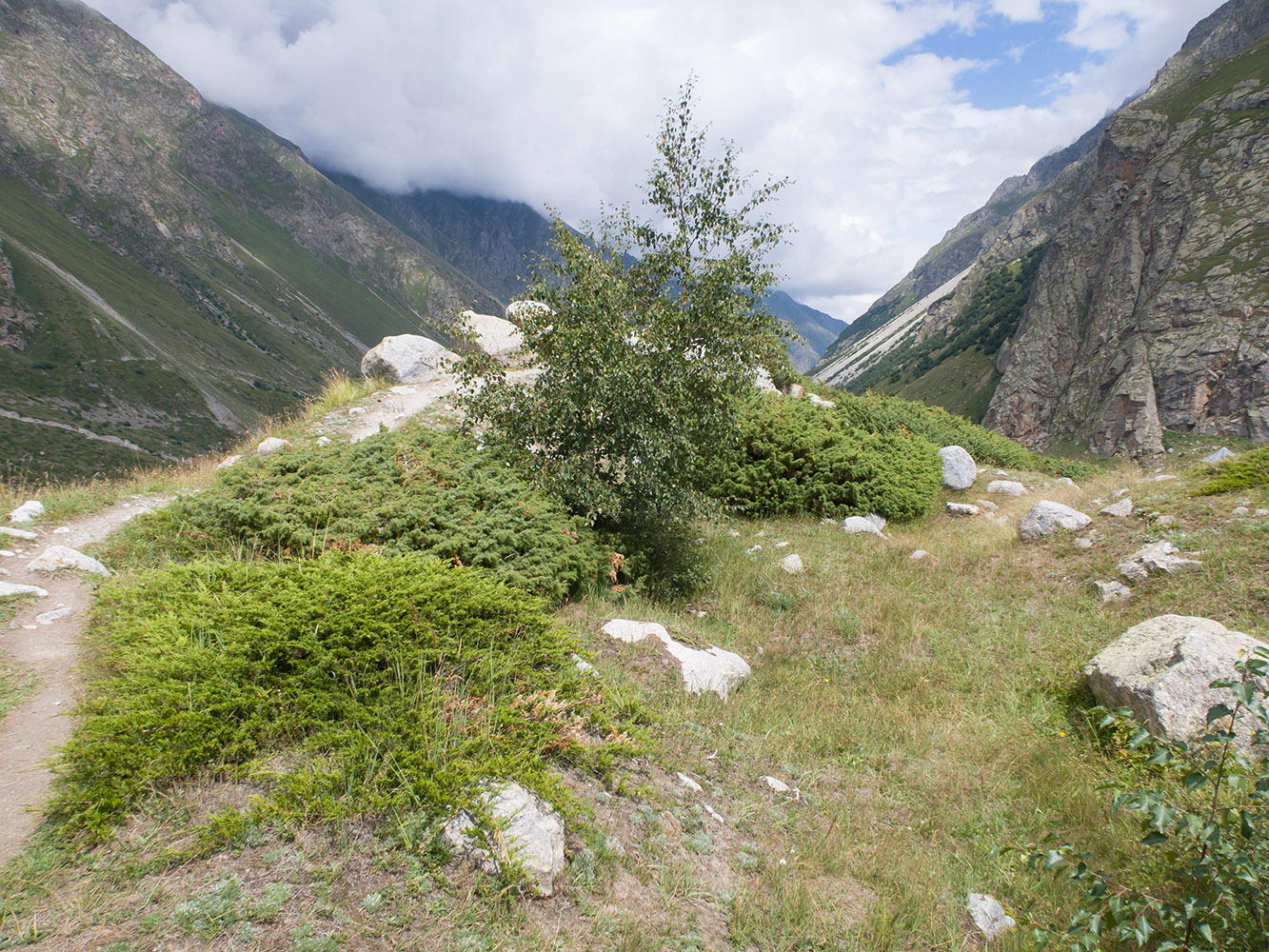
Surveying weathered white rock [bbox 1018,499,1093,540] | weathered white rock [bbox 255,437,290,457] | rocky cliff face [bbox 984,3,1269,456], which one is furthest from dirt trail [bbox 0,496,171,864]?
rocky cliff face [bbox 984,3,1269,456]

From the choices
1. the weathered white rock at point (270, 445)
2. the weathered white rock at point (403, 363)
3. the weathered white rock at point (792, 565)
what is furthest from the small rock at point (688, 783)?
the weathered white rock at point (403, 363)

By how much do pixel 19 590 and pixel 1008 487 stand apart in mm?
19692

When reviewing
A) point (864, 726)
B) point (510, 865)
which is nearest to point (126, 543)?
point (510, 865)

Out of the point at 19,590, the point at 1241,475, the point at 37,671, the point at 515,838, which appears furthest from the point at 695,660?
the point at 1241,475

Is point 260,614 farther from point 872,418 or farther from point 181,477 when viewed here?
point 872,418

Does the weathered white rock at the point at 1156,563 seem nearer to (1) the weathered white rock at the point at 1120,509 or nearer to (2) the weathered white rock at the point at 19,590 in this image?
(1) the weathered white rock at the point at 1120,509

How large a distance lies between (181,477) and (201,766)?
10.4m

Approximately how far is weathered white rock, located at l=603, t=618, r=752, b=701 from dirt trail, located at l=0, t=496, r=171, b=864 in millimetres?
4687

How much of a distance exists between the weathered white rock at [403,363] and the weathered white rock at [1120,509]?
17.6 metres

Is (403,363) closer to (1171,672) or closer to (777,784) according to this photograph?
(777,784)

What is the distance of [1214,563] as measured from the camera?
27.6ft

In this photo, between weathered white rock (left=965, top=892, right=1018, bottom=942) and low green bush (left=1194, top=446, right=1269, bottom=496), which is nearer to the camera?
weathered white rock (left=965, top=892, right=1018, bottom=942)

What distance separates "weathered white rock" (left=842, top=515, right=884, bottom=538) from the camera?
1291cm

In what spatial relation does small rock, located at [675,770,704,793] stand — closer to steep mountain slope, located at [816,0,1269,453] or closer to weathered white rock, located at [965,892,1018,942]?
weathered white rock, located at [965,892,1018,942]
